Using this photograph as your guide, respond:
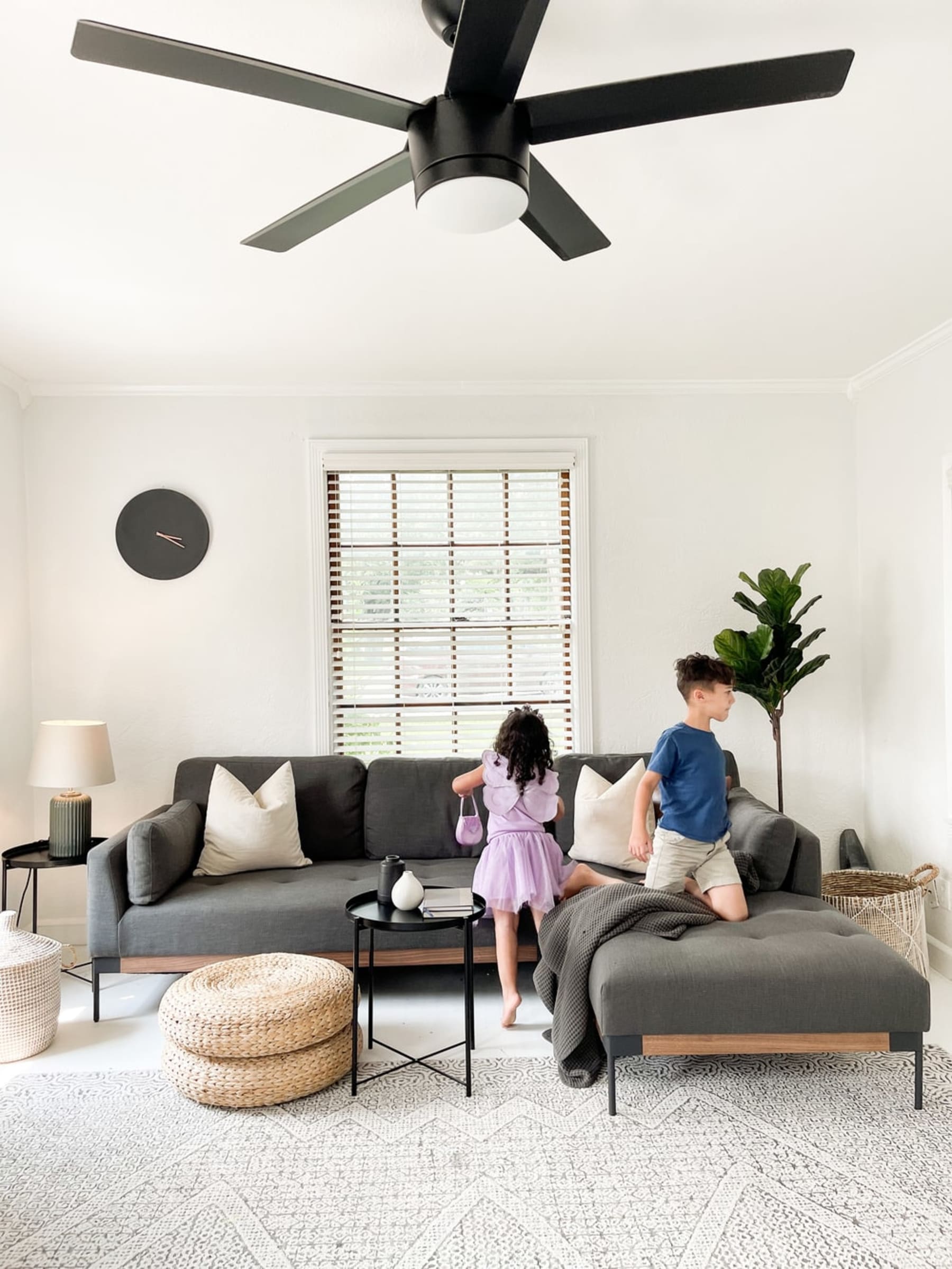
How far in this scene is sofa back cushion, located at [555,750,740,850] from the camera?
4.27 m

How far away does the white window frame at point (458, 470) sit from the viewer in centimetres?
470

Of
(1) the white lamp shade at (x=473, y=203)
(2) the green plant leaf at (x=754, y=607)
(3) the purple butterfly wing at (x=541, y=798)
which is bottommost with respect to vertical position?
(3) the purple butterfly wing at (x=541, y=798)

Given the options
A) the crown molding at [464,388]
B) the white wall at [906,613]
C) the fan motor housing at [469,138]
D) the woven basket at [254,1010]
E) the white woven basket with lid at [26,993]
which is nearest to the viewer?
the fan motor housing at [469,138]

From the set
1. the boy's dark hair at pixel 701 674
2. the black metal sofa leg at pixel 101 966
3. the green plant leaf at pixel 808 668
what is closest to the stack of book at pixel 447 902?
the boy's dark hair at pixel 701 674

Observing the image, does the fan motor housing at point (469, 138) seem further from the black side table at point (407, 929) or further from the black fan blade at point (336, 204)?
the black side table at point (407, 929)

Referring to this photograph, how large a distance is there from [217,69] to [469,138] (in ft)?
1.47

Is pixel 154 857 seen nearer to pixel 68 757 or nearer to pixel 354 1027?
pixel 68 757

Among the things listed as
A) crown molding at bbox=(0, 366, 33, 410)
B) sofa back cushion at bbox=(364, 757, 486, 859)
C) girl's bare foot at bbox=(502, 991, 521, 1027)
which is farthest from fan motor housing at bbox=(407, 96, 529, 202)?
crown molding at bbox=(0, 366, 33, 410)

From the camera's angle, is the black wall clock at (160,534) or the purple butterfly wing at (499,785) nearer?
the purple butterfly wing at (499,785)

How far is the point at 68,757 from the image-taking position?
402 cm

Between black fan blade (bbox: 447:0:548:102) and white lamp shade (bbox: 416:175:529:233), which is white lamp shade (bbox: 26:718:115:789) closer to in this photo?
white lamp shade (bbox: 416:175:529:233)

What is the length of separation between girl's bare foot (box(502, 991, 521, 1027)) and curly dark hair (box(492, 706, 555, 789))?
76 centimetres

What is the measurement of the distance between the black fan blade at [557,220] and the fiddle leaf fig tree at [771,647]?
2.28 m

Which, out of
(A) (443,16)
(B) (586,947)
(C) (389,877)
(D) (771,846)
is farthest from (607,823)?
(A) (443,16)
